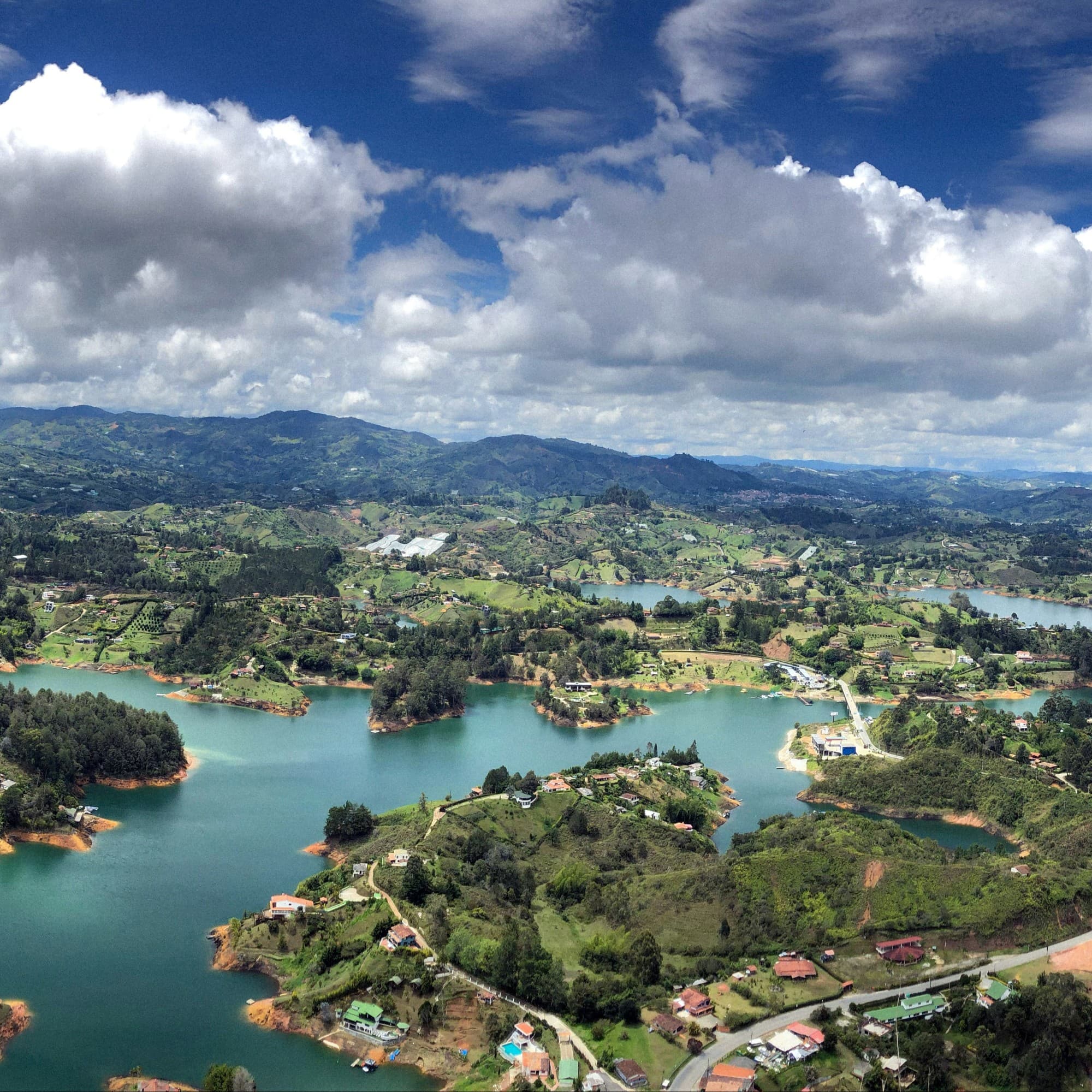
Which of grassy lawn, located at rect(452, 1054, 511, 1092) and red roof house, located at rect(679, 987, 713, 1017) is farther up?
red roof house, located at rect(679, 987, 713, 1017)

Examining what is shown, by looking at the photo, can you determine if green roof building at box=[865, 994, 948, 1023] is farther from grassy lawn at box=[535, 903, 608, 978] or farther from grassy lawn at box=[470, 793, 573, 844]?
grassy lawn at box=[470, 793, 573, 844]

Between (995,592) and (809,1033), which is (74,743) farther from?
(995,592)

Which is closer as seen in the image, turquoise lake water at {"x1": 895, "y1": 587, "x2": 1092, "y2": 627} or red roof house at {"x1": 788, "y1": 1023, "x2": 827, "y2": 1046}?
red roof house at {"x1": 788, "y1": 1023, "x2": 827, "y2": 1046}

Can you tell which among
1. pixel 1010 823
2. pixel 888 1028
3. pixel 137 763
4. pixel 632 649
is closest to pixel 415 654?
pixel 632 649

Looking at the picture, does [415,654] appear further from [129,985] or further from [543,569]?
[543,569]

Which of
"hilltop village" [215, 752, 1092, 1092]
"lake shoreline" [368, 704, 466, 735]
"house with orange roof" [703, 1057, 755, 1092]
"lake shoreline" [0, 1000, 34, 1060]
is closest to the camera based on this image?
"house with orange roof" [703, 1057, 755, 1092]

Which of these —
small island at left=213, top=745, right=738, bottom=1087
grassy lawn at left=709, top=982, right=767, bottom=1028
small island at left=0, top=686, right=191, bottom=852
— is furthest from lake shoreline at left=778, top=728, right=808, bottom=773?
small island at left=0, top=686, right=191, bottom=852
